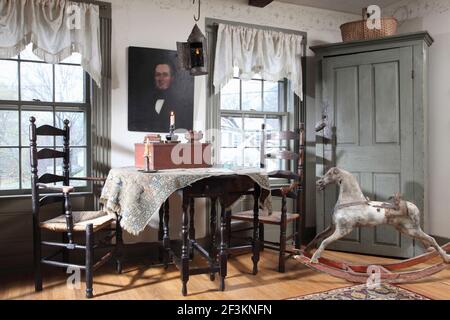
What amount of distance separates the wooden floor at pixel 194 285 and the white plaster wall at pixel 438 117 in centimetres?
80

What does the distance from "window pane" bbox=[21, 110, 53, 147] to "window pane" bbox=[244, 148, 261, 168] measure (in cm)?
195

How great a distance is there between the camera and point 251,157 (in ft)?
14.0

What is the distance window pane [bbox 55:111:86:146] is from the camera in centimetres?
350

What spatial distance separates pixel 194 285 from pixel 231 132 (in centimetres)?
174

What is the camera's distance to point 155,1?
3.68m

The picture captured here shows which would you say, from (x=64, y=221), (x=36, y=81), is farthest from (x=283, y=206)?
(x=36, y=81)

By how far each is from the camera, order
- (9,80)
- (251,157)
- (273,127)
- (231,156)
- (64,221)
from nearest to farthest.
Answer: (64,221) → (9,80) → (231,156) → (251,157) → (273,127)

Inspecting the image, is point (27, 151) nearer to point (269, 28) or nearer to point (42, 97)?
point (42, 97)

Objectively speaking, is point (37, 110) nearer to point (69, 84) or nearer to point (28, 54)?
point (69, 84)

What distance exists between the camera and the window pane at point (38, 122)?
11.0 feet

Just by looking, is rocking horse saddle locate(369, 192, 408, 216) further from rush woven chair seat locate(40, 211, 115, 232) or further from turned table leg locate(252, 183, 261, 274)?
rush woven chair seat locate(40, 211, 115, 232)

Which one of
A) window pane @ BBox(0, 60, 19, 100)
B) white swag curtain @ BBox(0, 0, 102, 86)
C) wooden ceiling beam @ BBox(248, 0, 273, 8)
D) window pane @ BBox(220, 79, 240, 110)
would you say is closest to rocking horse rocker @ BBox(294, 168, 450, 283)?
window pane @ BBox(220, 79, 240, 110)

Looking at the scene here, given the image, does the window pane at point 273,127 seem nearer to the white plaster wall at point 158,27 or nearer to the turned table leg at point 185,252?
the white plaster wall at point 158,27

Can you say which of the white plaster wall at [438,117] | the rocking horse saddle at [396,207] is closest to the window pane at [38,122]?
the rocking horse saddle at [396,207]
